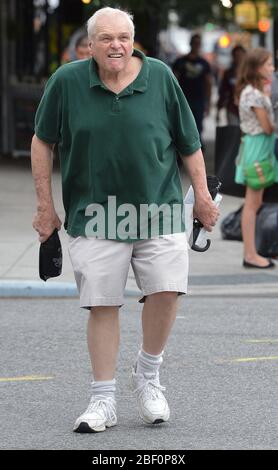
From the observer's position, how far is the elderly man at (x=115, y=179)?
5.89 metres

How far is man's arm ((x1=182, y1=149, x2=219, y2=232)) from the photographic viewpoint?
6073mm

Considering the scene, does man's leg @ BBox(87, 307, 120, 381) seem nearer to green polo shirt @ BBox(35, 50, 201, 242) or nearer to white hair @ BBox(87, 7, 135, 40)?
green polo shirt @ BBox(35, 50, 201, 242)

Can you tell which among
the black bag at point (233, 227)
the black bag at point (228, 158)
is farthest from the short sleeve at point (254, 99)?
the black bag at point (233, 227)

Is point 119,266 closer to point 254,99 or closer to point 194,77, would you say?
point 254,99

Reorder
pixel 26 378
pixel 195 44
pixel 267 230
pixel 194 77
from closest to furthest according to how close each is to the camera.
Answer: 1. pixel 26 378
2. pixel 267 230
3. pixel 194 77
4. pixel 195 44

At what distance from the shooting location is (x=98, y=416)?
6043mm

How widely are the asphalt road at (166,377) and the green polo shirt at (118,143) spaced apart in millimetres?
886

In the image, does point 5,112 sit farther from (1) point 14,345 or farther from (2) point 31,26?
(1) point 14,345

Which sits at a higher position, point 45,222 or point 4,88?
point 45,222

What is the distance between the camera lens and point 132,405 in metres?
6.62

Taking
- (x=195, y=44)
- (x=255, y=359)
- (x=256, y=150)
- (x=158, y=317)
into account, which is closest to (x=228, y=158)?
(x=256, y=150)

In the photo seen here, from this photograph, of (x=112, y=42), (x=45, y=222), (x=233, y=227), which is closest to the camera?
(x=112, y=42)

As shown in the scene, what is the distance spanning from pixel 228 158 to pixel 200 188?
567 centimetres

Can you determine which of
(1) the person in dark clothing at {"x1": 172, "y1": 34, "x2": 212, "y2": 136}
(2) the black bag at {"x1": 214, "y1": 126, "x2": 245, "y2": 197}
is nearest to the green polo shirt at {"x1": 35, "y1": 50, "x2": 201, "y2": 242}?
(2) the black bag at {"x1": 214, "y1": 126, "x2": 245, "y2": 197}
